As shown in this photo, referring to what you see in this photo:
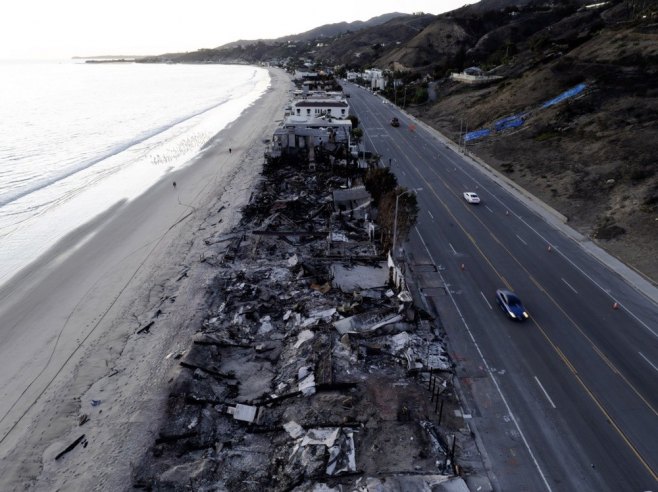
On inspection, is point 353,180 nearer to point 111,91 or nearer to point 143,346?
point 143,346

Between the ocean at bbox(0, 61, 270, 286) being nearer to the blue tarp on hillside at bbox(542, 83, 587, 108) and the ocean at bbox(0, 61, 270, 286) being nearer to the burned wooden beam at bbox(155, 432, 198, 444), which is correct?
the burned wooden beam at bbox(155, 432, 198, 444)

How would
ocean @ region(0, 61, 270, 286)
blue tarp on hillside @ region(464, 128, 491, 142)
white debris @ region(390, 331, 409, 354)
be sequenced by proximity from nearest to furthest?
1. white debris @ region(390, 331, 409, 354)
2. ocean @ region(0, 61, 270, 286)
3. blue tarp on hillside @ region(464, 128, 491, 142)

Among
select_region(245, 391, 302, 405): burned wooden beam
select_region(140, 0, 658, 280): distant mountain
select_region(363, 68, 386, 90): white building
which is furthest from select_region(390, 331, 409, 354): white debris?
select_region(363, 68, 386, 90): white building

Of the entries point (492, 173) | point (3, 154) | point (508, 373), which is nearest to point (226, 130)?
point (3, 154)

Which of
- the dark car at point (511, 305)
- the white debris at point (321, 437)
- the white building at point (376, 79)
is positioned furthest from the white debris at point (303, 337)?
the white building at point (376, 79)

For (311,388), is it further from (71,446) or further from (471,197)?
(471,197)

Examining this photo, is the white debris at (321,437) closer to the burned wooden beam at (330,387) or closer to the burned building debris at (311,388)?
the burned building debris at (311,388)
